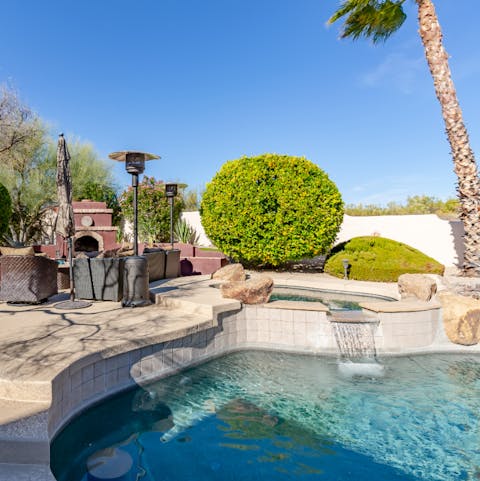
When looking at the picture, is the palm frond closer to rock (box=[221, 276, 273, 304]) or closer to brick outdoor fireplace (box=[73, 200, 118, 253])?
rock (box=[221, 276, 273, 304])

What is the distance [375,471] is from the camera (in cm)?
294

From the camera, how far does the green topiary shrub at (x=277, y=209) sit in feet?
43.1

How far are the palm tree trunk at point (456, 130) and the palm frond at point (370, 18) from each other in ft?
3.72

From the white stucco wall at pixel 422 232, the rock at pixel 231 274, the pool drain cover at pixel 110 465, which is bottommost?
the pool drain cover at pixel 110 465

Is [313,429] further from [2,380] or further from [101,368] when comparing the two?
[2,380]

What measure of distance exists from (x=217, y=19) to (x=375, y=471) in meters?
17.7

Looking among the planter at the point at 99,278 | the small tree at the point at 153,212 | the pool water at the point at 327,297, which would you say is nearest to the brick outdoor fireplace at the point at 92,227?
the small tree at the point at 153,212

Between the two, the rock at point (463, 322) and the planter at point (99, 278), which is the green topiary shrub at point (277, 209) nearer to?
the planter at point (99, 278)

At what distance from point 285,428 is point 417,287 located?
525 cm

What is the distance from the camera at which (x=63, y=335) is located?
4570 millimetres

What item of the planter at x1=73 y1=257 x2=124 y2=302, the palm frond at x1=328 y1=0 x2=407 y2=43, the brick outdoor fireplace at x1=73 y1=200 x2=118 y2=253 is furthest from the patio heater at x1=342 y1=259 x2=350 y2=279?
the brick outdoor fireplace at x1=73 y1=200 x2=118 y2=253

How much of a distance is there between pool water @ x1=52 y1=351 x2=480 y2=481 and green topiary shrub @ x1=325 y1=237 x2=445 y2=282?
247 inches

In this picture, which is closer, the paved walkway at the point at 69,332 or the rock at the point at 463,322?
the paved walkway at the point at 69,332

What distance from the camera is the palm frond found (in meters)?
12.4
